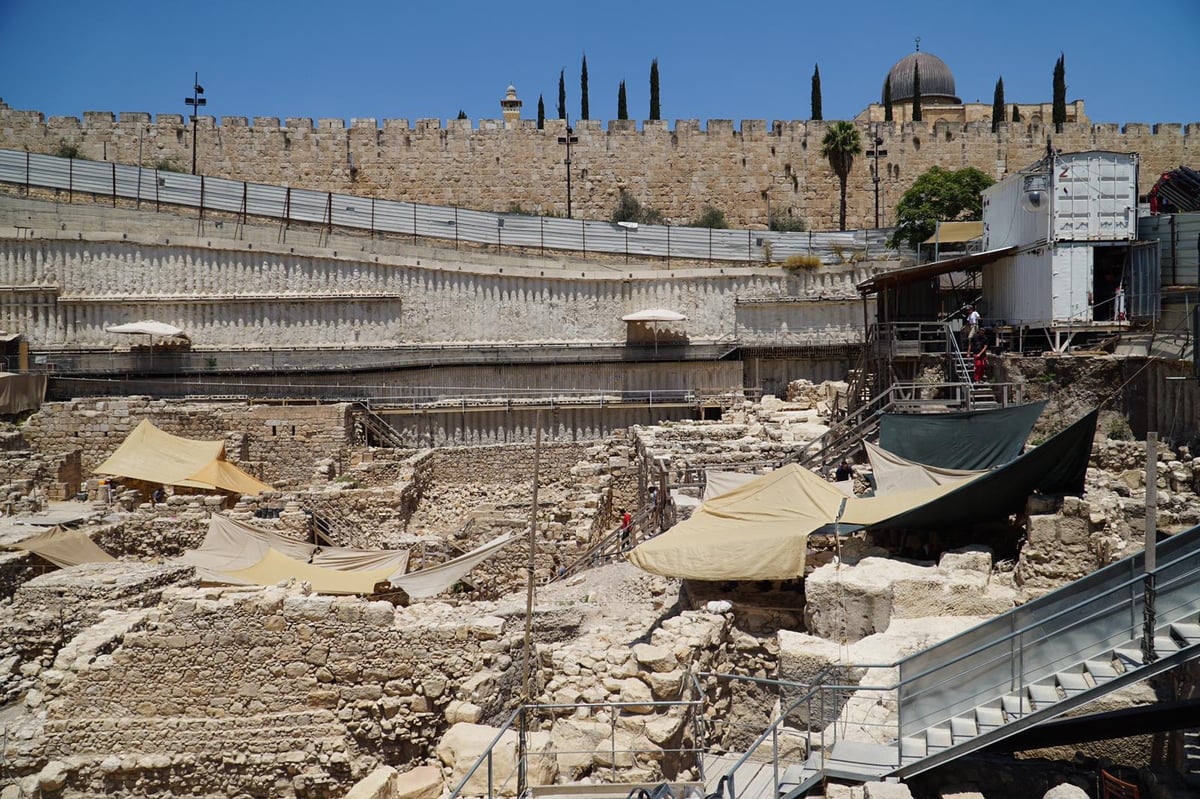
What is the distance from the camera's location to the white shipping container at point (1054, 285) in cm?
1720

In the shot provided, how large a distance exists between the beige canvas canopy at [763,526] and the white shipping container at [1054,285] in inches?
292

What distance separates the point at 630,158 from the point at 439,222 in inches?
349

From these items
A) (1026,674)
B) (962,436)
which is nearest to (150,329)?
(962,436)

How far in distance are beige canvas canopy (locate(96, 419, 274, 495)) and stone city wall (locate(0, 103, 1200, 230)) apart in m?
16.1

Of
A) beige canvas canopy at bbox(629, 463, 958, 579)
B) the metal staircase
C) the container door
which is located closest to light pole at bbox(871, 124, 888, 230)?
the container door

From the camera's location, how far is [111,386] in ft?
78.4

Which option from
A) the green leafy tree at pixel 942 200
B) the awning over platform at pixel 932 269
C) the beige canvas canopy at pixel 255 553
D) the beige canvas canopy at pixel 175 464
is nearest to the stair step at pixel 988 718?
the beige canvas canopy at pixel 255 553

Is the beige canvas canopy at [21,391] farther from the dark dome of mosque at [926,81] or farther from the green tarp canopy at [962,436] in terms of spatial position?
the dark dome of mosque at [926,81]

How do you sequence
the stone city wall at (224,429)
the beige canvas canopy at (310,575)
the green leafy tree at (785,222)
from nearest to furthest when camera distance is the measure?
the beige canvas canopy at (310,575) < the stone city wall at (224,429) < the green leafy tree at (785,222)

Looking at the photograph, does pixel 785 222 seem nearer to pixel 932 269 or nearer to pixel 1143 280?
pixel 932 269

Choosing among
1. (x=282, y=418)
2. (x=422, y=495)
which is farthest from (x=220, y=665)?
(x=282, y=418)

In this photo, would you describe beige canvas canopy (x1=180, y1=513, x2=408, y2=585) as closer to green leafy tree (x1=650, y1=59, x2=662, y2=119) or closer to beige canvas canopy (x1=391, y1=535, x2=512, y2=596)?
beige canvas canopy (x1=391, y1=535, x2=512, y2=596)

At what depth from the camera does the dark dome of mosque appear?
46750 mm

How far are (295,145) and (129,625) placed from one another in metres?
28.2
